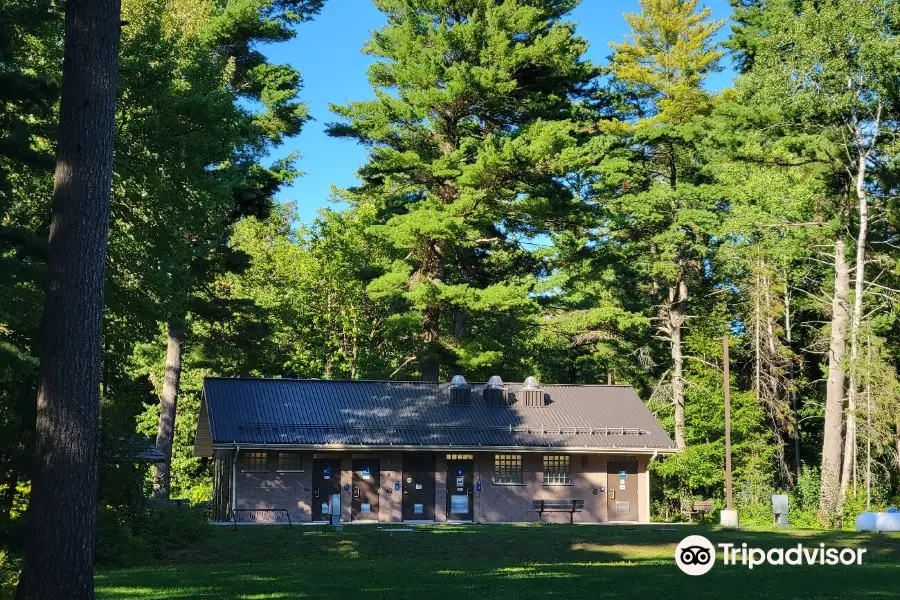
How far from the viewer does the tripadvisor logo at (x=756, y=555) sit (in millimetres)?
20531

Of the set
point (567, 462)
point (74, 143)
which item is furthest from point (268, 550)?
point (567, 462)

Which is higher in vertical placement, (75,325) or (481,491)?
(75,325)

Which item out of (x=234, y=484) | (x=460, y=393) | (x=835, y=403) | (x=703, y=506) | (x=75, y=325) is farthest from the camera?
(x=703, y=506)

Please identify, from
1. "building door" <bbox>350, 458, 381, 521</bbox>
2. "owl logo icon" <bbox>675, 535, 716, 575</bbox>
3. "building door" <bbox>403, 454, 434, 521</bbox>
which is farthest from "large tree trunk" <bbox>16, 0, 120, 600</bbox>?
"building door" <bbox>403, 454, 434, 521</bbox>

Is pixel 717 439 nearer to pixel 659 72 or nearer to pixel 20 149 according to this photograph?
pixel 659 72

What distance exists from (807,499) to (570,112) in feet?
57.3

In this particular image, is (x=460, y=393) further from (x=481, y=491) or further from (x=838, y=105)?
(x=838, y=105)

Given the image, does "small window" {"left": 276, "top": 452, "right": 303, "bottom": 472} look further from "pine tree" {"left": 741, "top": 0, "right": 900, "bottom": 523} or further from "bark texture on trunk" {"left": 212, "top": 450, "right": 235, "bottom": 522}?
"pine tree" {"left": 741, "top": 0, "right": 900, "bottom": 523}

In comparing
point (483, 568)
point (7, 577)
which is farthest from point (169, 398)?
point (7, 577)

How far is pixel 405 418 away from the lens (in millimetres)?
35375

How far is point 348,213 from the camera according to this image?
5650 cm

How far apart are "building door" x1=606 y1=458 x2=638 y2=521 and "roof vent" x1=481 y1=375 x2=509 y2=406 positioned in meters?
4.40

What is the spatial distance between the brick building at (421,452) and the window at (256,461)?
0.03 metres

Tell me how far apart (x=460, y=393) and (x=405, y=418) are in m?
2.62
